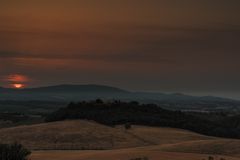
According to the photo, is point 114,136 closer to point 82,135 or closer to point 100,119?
point 82,135

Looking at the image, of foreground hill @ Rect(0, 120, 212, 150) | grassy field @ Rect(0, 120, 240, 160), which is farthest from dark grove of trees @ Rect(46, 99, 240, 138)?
foreground hill @ Rect(0, 120, 212, 150)

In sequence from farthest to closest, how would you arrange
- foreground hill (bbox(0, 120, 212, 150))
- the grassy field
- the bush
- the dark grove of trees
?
the dark grove of trees < foreground hill (bbox(0, 120, 212, 150)) < the grassy field < the bush

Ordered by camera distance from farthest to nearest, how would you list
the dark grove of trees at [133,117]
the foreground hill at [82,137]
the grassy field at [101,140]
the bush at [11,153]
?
the dark grove of trees at [133,117]
the foreground hill at [82,137]
the grassy field at [101,140]
the bush at [11,153]

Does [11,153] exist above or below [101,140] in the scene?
above

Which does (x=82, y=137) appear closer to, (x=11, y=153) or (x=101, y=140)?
(x=101, y=140)

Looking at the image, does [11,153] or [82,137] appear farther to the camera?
[82,137]

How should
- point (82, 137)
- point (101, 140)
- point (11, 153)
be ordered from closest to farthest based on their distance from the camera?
point (11, 153) < point (101, 140) < point (82, 137)

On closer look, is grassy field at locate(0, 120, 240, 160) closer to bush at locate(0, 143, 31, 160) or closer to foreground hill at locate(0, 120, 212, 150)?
foreground hill at locate(0, 120, 212, 150)

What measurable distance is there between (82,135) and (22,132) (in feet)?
34.0

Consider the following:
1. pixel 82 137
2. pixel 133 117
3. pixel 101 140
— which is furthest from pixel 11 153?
pixel 133 117

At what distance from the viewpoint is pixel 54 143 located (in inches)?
2709

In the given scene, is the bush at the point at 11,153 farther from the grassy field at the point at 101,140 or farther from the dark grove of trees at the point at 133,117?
the dark grove of trees at the point at 133,117

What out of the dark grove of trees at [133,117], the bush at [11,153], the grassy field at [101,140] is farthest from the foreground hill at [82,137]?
the bush at [11,153]

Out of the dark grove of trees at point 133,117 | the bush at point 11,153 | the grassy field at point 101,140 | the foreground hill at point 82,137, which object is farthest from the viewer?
the dark grove of trees at point 133,117
